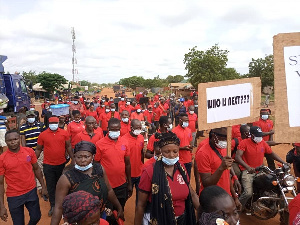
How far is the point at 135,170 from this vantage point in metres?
4.60

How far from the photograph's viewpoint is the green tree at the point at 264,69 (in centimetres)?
2325

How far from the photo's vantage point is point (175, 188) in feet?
8.41

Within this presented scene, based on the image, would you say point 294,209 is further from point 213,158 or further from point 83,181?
point 83,181

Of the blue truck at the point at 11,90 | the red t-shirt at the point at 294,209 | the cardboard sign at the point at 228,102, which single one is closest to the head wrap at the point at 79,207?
the cardboard sign at the point at 228,102

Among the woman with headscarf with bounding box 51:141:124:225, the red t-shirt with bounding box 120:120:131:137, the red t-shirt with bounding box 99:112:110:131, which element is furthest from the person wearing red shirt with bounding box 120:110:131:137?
the woman with headscarf with bounding box 51:141:124:225

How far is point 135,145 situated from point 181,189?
2.16m

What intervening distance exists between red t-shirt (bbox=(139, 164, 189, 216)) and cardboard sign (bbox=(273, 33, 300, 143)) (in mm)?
1067

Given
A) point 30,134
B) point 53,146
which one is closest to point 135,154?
point 53,146

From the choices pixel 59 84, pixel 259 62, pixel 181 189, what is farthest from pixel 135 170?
pixel 59 84

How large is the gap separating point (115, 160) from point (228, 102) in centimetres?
208

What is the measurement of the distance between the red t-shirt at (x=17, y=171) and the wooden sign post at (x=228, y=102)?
9.06ft

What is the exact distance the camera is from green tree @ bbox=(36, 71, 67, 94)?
113ft

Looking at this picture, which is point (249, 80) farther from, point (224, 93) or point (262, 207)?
point (262, 207)

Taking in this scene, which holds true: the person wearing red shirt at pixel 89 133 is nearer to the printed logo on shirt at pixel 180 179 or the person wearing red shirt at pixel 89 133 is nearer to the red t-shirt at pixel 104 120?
the printed logo on shirt at pixel 180 179
